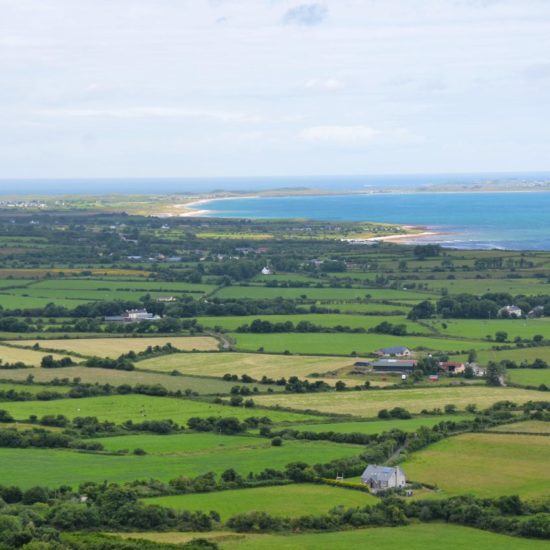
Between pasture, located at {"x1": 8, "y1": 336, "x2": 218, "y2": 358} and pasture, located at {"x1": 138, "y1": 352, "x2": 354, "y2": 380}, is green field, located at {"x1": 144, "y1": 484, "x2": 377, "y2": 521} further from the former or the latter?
pasture, located at {"x1": 8, "y1": 336, "x2": 218, "y2": 358}

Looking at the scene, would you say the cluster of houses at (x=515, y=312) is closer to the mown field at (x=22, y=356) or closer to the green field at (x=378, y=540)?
the mown field at (x=22, y=356)

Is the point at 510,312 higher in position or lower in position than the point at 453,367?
higher

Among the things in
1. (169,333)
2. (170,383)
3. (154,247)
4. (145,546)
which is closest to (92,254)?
(154,247)

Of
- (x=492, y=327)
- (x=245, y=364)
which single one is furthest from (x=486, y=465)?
(x=492, y=327)

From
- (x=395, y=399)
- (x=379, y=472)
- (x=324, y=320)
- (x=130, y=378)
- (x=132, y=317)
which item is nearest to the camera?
(x=379, y=472)

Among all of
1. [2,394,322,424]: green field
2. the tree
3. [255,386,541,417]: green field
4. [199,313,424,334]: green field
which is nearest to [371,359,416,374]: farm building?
[255,386,541,417]: green field

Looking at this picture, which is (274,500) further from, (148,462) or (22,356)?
(22,356)

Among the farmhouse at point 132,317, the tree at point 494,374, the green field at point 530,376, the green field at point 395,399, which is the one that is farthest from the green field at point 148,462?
the farmhouse at point 132,317
